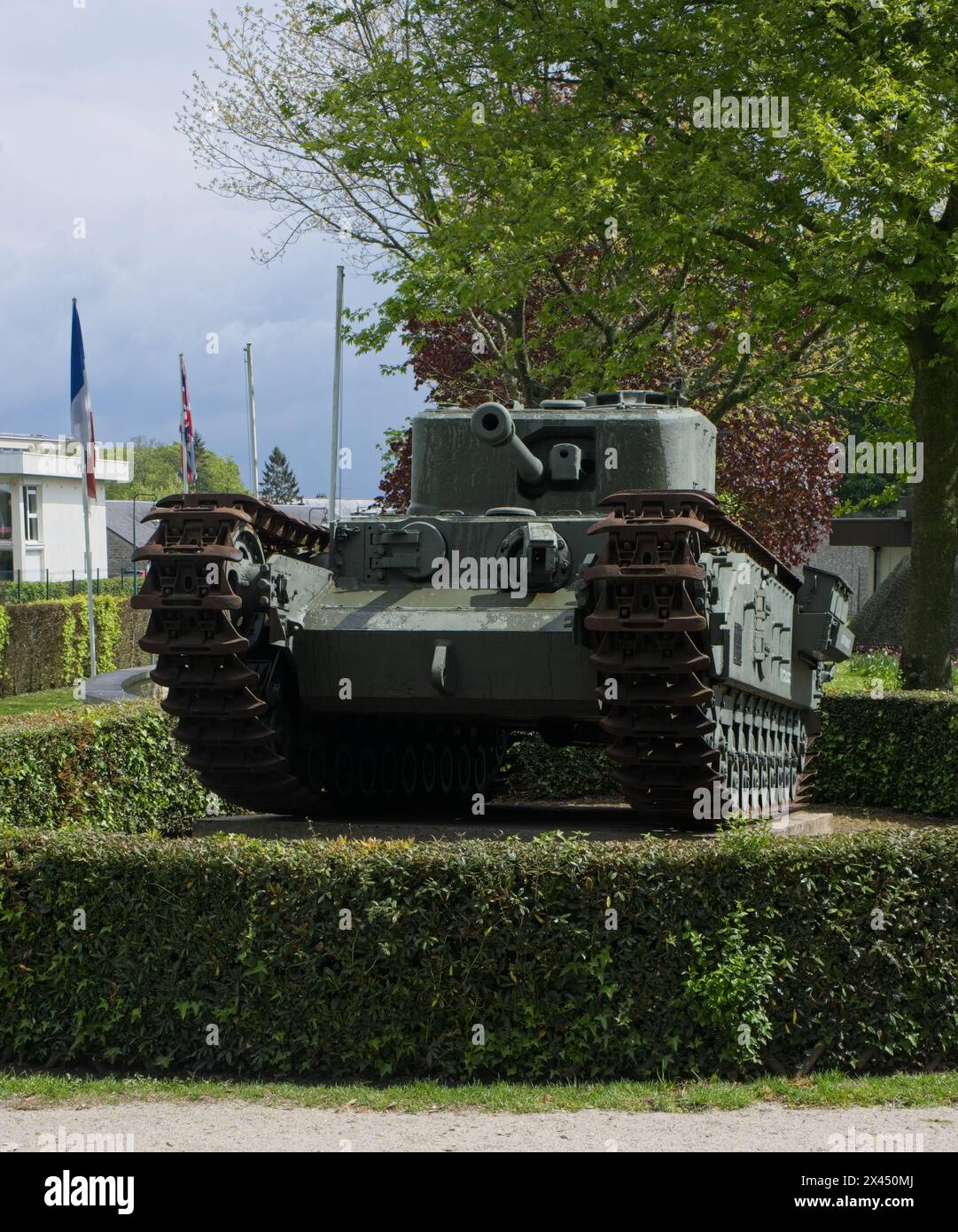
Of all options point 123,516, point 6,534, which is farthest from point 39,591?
point 123,516

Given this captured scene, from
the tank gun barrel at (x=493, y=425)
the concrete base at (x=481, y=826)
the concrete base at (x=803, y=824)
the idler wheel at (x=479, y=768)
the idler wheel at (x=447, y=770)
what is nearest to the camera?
the tank gun barrel at (x=493, y=425)

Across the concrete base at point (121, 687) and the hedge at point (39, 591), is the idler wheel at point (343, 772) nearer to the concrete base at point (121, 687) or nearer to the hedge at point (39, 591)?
the concrete base at point (121, 687)

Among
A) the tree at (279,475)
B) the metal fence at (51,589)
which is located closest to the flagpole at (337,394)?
the metal fence at (51,589)

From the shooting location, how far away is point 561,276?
882 inches

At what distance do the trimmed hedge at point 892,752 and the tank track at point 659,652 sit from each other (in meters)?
5.88

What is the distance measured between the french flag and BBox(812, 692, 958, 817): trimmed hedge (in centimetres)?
1432

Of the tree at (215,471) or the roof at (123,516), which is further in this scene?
the tree at (215,471)

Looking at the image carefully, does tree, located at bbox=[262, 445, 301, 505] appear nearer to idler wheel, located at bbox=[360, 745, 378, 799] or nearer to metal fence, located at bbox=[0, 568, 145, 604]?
metal fence, located at bbox=[0, 568, 145, 604]

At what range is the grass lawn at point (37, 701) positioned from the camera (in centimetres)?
2750

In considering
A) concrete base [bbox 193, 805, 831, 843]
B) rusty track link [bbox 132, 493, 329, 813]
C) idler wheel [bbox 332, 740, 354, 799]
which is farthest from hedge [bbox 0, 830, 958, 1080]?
idler wheel [bbox 332, 740, 354, 799]

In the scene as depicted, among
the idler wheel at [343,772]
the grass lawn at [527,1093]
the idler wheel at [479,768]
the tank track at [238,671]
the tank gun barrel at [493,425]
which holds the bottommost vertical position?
the grass lawn at [527,1093]

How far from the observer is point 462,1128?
22.4ft

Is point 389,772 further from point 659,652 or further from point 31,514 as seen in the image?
point 31,514

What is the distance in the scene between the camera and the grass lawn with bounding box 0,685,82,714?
2750 centimetres
